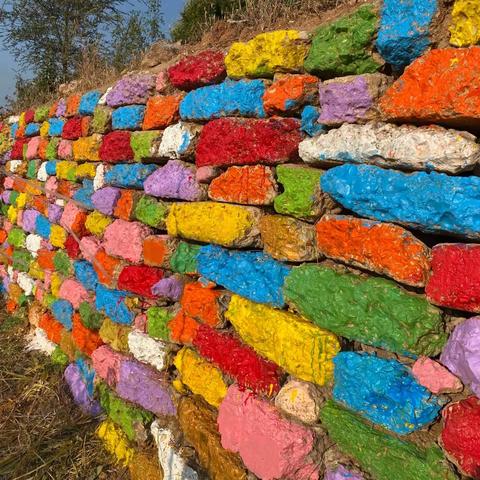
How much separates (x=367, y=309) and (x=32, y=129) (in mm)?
3427

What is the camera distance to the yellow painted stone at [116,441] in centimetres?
235

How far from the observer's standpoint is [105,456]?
2453 millimetres

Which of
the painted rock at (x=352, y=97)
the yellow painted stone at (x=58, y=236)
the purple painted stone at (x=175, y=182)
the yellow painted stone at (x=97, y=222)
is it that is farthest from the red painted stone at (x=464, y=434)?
the yellow painted stone at (x=58, y=236)

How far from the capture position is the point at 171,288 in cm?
210

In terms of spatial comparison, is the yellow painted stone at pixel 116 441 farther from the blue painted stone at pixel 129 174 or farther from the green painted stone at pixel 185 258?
the blue painted stone at pixel 129 174

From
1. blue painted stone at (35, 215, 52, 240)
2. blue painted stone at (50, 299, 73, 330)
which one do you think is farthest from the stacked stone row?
blue painted stone at (35, 215, 52, 240)

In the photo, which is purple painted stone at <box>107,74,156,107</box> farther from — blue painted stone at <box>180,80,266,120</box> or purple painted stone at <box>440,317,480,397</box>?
purple painted stone at <box>440,317,480,397</box>

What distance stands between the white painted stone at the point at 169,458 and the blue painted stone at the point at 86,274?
3.09 ft

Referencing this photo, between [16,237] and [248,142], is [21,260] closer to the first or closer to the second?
[16,237]

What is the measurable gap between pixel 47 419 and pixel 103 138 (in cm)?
166

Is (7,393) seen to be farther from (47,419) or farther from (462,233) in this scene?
(462,233)

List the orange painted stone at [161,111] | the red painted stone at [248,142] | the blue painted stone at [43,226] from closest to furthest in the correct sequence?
the red painted stone at [248,142] → the orange painted stone at [161,111] → the blue painted stone at [43,226]

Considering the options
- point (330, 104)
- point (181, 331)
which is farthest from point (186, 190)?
point (330, 104)

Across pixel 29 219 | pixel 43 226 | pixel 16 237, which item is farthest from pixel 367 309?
pixel 16 237
